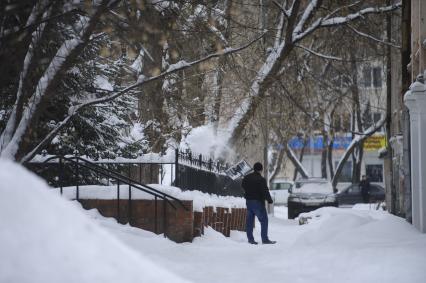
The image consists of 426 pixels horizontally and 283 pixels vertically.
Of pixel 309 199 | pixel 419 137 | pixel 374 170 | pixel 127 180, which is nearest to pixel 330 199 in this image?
pixel 309 199

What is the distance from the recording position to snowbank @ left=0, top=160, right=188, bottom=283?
378 centimetres

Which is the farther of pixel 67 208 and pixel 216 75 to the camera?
pixel 216 75

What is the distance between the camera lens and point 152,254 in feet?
39.2

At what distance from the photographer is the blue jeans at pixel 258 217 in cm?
1698

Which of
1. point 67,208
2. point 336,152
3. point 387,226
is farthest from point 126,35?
point 336,152

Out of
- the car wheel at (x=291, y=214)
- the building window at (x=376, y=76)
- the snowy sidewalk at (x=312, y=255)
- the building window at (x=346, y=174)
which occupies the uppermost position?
the building window at (x=376, y=76)

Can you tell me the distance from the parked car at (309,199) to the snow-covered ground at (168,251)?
34.9 feet

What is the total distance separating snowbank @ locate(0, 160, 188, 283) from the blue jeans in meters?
12.7

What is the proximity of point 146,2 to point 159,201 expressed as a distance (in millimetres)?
3608

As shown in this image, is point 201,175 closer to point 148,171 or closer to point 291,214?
point 148,171

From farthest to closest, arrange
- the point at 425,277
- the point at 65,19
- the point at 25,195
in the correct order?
the point at 65,19, the point at 425,277, the point at 25,195

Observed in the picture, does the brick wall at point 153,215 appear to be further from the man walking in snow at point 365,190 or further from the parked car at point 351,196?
the parked car at point 351,196

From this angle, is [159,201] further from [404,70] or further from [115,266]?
[115,266]

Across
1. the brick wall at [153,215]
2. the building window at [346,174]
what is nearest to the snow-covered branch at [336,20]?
the brick wall at [153,215]
